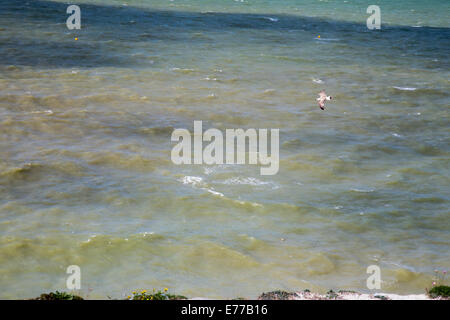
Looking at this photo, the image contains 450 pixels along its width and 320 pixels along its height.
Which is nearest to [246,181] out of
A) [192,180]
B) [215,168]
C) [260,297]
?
[215,168]

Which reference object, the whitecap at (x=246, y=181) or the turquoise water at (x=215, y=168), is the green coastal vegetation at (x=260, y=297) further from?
the whitecap at (x=246, y=181)

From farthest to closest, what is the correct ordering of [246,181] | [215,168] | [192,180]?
1. [215,168]
2. [246,181]
3. [192,180]

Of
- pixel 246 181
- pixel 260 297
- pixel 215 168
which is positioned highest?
pixel 260 297

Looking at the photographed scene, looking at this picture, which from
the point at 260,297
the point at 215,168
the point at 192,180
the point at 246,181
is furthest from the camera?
the point at 215,168

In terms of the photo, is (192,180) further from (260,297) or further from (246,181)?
(260,297)

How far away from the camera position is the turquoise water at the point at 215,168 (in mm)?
20859

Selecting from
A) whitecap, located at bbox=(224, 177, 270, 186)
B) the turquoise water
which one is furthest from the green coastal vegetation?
whitecap, located at bbox=(224, 177, 270, 186)

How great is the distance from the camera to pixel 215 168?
2941 cm

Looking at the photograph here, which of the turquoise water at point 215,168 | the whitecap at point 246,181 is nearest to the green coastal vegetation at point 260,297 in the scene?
the turquoise water at point 215,168

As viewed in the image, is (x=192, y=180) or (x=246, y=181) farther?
(x=246, y=181)

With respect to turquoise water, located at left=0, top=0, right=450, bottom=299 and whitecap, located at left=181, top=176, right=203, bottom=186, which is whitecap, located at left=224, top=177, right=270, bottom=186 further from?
whitecap, located at left=181, top=176, right=203, bottom=186

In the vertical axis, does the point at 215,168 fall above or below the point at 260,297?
below

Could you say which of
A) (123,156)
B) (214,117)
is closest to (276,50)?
(214,117)

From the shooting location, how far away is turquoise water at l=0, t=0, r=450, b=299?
20.9 metres
